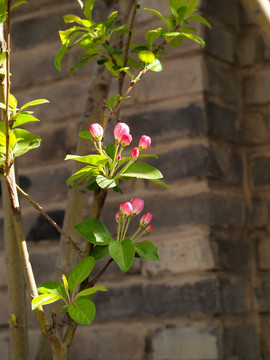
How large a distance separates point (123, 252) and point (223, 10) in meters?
1.20

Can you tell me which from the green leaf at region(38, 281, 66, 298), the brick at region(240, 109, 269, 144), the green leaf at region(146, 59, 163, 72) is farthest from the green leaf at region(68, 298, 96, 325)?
the brick at region(240, 109, 269, 144)

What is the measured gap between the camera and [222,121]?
68.5 inches

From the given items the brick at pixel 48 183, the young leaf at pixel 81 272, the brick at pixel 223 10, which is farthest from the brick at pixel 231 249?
the young leaf at pixel 81 272

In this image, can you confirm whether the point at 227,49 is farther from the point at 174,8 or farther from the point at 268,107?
the point at 174,8

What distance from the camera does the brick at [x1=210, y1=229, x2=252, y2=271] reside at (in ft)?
5.40

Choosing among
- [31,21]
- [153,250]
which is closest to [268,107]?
[31,21]

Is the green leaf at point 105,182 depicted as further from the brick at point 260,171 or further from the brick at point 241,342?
the brick at point 260,171

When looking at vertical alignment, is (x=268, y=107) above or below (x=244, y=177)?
above

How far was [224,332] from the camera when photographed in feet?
5.28

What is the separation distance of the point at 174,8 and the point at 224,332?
0.90 meters

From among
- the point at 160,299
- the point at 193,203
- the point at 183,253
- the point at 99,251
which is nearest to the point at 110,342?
the point at 160,299

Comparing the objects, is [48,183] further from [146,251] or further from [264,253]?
[146,251]

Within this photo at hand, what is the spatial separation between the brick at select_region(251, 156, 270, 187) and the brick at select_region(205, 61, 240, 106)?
17 centimetres

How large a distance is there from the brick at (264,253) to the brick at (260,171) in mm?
151
